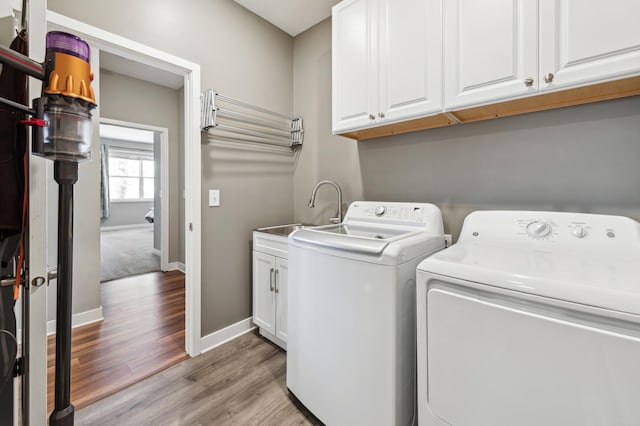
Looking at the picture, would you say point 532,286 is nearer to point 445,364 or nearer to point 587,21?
point 445,364

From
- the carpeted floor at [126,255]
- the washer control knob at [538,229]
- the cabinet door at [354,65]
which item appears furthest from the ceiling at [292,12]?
A: the carpeted floor at [126,255]

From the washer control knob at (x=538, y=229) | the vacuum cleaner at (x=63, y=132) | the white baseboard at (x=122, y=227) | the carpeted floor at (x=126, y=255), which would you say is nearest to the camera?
the vacuum cleaner at (x=63, y=132)

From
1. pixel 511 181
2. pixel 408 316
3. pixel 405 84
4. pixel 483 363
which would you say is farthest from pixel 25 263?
pixel 511 181

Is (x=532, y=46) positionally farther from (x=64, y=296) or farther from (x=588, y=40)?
(x=64, y=296)

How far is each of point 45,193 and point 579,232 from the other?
191 cm

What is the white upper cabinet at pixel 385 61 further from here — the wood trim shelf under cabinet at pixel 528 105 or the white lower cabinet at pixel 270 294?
the white lower cabinet at pixel 270 294

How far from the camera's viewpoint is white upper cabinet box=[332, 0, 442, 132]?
142 centimetres

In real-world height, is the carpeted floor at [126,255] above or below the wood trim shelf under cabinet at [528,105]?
below

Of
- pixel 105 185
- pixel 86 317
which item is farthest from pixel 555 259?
pixel 105 185

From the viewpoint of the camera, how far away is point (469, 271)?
3.08ft

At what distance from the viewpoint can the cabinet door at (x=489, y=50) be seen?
1.16m

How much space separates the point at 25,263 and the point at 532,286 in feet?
4.68

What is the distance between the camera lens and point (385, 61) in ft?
5.24

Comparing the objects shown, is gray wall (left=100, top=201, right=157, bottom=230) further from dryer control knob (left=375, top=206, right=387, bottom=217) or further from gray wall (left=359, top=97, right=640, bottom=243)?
gray wall (left=359, top=97, right=640, bottom=243)
